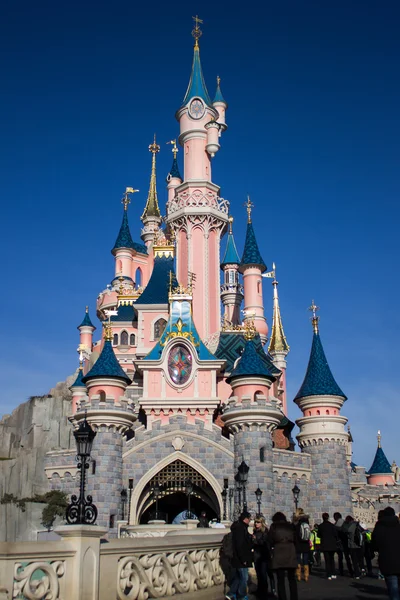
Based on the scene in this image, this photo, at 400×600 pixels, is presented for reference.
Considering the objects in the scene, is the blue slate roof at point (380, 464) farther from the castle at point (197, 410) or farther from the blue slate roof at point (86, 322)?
the blue slate roof at point (86, 322)

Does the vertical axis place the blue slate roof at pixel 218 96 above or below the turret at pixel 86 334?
above

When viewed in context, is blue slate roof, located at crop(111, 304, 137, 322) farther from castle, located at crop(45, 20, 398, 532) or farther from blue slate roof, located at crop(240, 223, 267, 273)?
blue slate roof, located at crop(240, 223, 267, 273)

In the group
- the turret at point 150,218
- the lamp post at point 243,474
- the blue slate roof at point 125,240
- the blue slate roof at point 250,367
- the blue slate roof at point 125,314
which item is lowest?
the lamp post at point 243,474

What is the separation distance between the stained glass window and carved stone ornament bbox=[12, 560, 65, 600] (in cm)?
2145

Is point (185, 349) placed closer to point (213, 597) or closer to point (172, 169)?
point (213, 597)

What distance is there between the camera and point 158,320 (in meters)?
34.8

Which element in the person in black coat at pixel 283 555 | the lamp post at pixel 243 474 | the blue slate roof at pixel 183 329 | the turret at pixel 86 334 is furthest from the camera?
the turret at pixel 86 334

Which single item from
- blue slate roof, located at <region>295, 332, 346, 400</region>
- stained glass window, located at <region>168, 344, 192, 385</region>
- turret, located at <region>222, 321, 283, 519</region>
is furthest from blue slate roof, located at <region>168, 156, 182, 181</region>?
turret, located at <region>222, 321, 283, 519</region>

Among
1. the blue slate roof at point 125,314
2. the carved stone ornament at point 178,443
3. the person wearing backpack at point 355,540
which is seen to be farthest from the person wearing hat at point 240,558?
the blue slate roof at point 125,314

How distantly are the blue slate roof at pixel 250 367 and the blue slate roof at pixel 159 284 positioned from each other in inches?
324

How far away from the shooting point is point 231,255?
147ft

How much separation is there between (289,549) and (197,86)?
3375cm

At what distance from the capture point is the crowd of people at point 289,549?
27.2 feet

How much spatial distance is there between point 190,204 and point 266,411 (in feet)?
46.9
